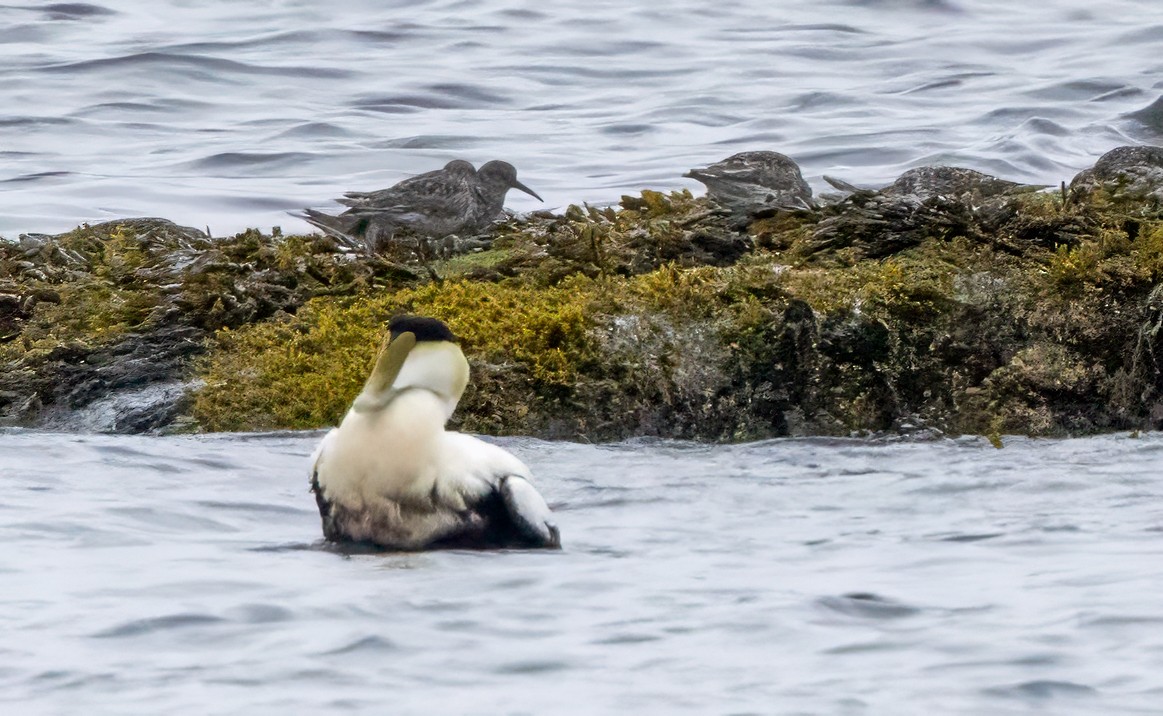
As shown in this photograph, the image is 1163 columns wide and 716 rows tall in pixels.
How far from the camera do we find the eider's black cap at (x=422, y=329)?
677 centimetres

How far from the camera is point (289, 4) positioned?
2839cm

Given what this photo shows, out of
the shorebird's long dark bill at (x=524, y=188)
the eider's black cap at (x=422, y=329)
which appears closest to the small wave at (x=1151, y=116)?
the shorebird's long dark bill at (x=524, y=188)

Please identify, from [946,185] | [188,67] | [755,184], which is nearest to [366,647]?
[755,184]

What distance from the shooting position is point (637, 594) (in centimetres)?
623

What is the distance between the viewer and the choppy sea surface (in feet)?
17.2

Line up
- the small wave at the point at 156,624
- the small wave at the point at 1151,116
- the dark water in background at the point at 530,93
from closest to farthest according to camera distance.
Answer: the small wave at the point at 156,624 → the dark water in background at the point at 530,93 → the small wave at the point at 1151,116

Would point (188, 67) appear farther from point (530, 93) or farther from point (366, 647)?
point (366, 647)

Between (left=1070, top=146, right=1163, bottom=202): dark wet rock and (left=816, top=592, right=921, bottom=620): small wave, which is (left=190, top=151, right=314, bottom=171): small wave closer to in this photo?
(left=1070, top=146, right=1163, bottom=202): dark wet rock

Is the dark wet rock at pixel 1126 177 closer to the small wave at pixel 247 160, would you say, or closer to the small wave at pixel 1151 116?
the small wave at pixel 1151 116

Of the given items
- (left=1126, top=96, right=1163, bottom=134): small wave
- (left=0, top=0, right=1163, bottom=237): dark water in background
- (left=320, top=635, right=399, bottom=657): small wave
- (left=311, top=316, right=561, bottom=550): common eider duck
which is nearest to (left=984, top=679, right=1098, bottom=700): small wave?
(left=320, top=635, right=399, bottom=657): small wave

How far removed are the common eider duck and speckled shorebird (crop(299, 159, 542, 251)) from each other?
195 inches

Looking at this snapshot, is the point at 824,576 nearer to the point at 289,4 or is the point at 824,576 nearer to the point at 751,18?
the point at 751,18

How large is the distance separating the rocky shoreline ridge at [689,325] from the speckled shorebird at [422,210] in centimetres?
58

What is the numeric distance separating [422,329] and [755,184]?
5359 mm
